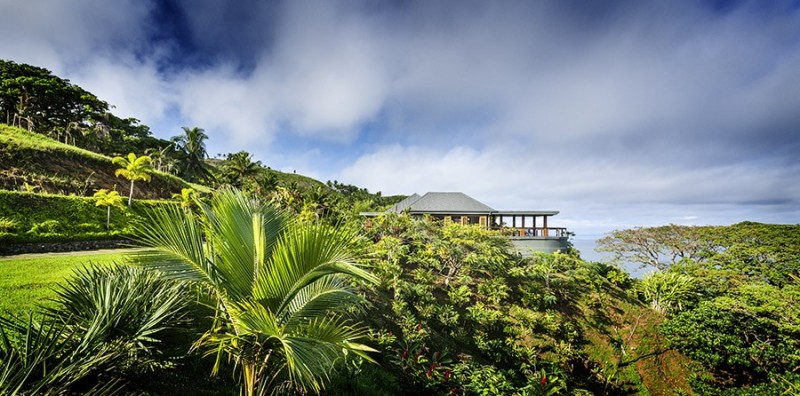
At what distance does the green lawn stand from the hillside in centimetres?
1498

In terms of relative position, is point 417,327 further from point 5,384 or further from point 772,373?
point 772,373

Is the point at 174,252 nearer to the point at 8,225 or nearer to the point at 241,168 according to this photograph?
the point at 8,225

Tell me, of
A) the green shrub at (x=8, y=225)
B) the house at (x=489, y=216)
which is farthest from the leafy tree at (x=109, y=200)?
the house at (x=489, y=216)

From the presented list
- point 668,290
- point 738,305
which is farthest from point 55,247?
point 668,290

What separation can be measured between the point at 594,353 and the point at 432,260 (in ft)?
26.0

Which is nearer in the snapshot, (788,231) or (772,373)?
(772,373)

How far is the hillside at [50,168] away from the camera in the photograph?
18562 millimetres

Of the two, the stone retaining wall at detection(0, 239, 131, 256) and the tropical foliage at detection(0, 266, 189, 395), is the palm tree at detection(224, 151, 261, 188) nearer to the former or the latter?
the stone retaining wall at detection(0, 239, 131, 256)

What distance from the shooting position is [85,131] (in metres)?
33.2

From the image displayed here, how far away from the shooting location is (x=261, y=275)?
2.48 metres

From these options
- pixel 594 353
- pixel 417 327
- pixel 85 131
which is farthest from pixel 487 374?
pixel 85 131

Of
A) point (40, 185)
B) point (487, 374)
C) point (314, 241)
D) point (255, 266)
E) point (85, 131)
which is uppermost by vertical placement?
point (85, 131)

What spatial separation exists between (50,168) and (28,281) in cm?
2206

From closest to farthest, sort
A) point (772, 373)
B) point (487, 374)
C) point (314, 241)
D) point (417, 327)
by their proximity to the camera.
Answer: point (314, 241) → point (487, 374) → point (417, 327) → point (772, 373)
